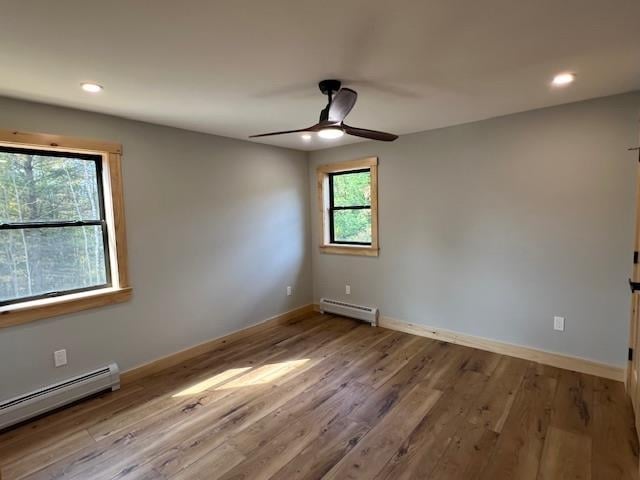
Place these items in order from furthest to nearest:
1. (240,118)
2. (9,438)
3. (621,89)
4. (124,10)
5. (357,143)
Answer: (357,143), (240,118), (621,89), (9,438), (124,10)

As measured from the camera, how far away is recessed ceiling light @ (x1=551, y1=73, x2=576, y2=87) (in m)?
2.27

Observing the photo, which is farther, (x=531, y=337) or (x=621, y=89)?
(x=531, y=337)

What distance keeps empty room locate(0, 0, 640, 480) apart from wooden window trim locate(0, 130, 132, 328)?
0.02 meters

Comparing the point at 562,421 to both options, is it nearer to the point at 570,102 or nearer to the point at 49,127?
the point at 570,102

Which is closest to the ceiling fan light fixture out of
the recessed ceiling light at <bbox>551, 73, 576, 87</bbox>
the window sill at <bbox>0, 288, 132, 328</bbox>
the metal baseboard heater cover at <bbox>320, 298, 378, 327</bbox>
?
the window sill at <bbox>0, 288, 132, 328</bbox>

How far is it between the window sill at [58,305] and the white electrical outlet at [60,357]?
311mm

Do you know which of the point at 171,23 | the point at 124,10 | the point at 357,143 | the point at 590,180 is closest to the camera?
the point at 124,10

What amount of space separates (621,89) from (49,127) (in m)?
4.41

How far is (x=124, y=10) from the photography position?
4.72 feet

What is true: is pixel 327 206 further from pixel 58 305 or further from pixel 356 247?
pixel 58 305

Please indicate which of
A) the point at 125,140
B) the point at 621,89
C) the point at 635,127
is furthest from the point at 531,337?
the point at 125,140

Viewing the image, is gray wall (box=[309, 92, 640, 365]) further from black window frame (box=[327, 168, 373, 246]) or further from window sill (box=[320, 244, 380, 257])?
black window frame (box=[327, 168, 373, 246])

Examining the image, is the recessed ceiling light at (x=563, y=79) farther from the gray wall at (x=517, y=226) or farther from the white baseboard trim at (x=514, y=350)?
the white baseboard trim at (x=514, y=350)

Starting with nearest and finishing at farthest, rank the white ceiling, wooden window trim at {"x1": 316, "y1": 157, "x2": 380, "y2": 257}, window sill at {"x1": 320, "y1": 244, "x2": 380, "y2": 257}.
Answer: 1. the white ceiling
2. wooden window trim at {"x1": 316, "y1": 157, "x2": 380, "y2": 257}
3. window sill at {"x1": 320, "y1": 244, "x2": 380, "y2": 257}
